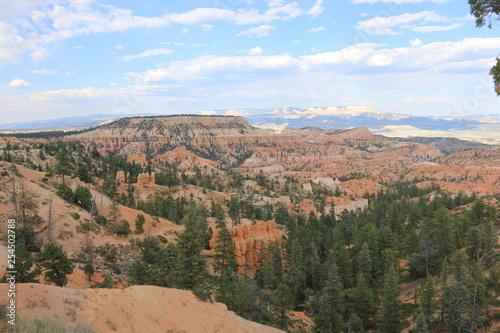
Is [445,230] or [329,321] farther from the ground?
[445,230]

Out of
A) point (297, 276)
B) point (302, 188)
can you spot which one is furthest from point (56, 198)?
point (302, 188)

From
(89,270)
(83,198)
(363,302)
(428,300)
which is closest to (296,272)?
(363,302)

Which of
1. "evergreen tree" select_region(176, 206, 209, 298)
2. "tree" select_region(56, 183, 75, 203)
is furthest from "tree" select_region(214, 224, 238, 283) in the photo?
"tree" select_region(56, 183, 75, 203)

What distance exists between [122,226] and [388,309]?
35694 mm

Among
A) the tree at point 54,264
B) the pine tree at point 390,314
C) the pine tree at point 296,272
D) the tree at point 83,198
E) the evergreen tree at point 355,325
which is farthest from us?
the tree at point 83,198

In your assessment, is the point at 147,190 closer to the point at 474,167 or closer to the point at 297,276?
the point at 297,276

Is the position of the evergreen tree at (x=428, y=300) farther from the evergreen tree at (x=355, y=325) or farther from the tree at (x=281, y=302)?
the tree at (x=281, y=302)

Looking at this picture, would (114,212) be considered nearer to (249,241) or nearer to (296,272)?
(249,241)

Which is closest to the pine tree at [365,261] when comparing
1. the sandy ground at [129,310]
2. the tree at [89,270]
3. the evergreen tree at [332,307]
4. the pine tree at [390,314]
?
the evergreen tree at [332,307]

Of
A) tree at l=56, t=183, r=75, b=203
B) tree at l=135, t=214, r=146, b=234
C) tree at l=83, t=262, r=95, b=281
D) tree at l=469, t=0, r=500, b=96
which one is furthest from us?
tree at l=135, t=214, r=146, b=234

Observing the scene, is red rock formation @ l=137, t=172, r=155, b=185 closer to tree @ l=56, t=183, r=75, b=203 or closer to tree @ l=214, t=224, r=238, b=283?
tree @ l=56, t=183, r=75, b=203

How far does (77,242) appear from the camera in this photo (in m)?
36.4

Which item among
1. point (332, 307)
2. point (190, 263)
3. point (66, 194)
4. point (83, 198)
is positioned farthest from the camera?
point (83, 198)

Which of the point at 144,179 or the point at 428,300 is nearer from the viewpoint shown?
the point at 428,300
